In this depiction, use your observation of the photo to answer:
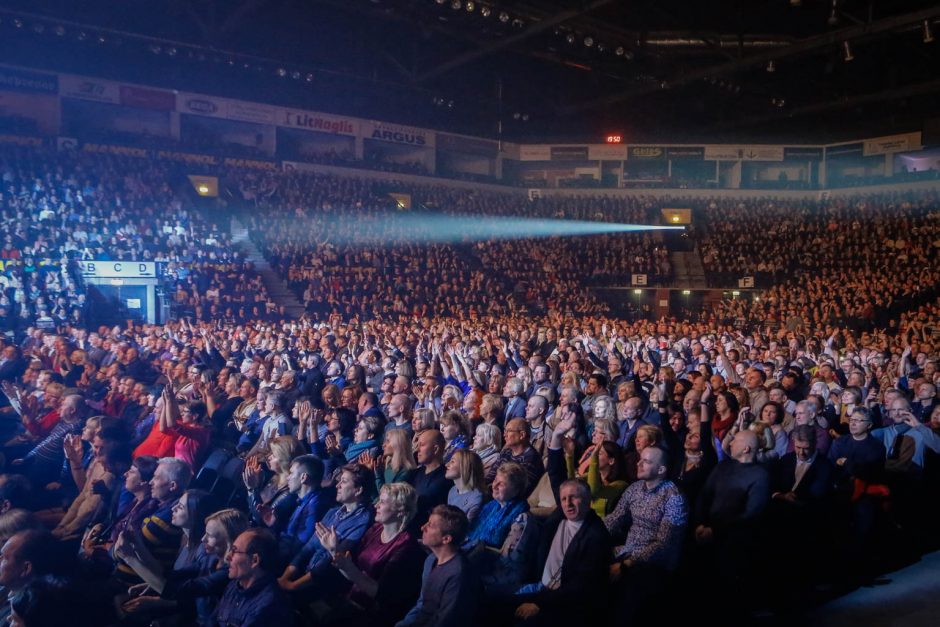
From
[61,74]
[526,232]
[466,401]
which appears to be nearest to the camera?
[466,401]

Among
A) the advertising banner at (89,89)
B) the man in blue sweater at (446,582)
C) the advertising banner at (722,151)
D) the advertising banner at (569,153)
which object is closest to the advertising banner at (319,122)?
the advertising banner at (89,89)

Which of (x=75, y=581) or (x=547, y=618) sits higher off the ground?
(x=75, y=581)

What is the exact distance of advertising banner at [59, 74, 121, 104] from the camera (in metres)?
21.7

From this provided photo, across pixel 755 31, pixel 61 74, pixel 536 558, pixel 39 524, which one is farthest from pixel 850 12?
pixel 61 74

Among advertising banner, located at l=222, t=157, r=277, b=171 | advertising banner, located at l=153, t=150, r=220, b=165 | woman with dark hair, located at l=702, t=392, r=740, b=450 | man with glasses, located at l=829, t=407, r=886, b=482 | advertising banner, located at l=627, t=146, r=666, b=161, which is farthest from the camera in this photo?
advertising banner, located at l=627, t=146, r=666, b=161

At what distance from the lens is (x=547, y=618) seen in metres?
3.02

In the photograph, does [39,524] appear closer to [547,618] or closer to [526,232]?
[547,618]

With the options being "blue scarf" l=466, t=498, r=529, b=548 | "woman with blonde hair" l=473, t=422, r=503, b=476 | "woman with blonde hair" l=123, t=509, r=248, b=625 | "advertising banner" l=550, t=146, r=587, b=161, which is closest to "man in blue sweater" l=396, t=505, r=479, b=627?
"blue scarf" l=466, t=498, r=529, b=548

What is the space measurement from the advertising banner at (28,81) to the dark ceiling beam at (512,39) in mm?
10578

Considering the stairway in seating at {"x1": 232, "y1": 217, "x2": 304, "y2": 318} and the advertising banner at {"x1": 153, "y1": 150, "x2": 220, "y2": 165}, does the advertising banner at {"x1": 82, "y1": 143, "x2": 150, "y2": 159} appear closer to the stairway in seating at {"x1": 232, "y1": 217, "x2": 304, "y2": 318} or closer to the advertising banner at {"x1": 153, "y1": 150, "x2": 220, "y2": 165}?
the advertising banner at {"x1": 153, "y1": 150, "x2": 220, "y2": 165}

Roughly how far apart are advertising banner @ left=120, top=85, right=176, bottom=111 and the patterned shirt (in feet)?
76.6

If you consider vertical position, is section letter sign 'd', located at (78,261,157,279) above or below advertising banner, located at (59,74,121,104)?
below

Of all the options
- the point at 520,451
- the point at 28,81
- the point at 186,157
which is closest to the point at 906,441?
the point at 520,451

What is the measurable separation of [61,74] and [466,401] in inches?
829
